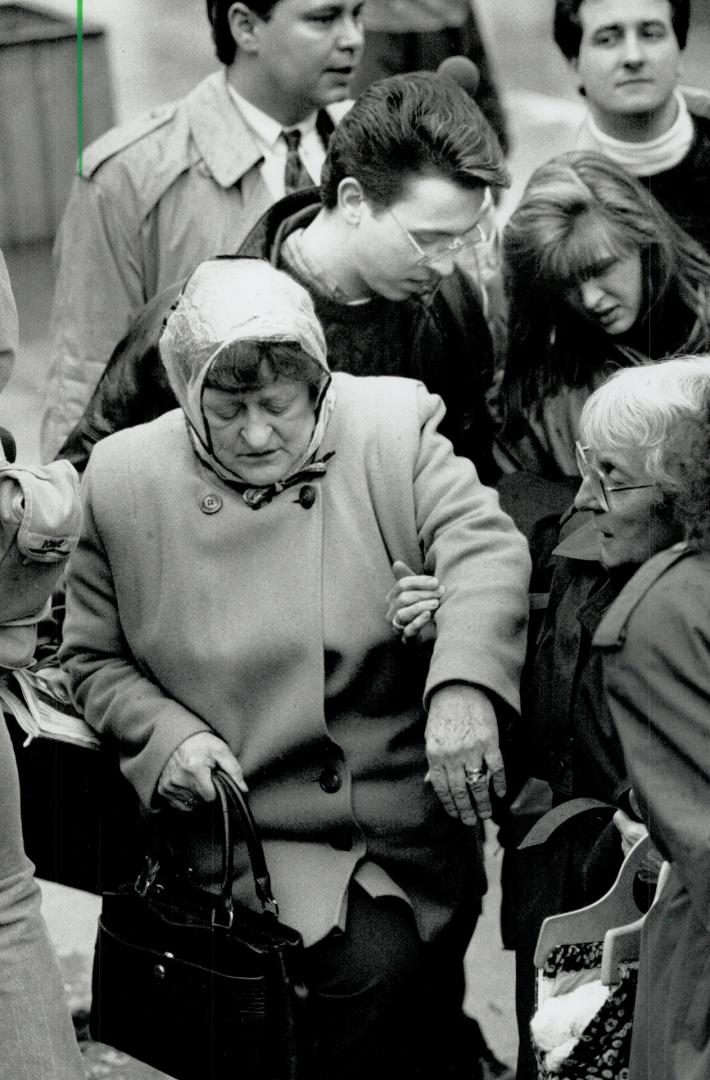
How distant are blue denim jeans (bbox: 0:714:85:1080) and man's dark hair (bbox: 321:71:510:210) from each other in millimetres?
1525

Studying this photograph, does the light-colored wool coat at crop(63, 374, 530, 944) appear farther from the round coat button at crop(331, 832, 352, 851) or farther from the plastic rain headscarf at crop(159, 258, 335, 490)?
the plastic rain headscarf at crop(159, 258, 335, 490)

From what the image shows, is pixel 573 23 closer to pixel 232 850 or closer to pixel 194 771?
pixel 194 771

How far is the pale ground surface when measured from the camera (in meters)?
4.41

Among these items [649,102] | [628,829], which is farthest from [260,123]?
[628,829]

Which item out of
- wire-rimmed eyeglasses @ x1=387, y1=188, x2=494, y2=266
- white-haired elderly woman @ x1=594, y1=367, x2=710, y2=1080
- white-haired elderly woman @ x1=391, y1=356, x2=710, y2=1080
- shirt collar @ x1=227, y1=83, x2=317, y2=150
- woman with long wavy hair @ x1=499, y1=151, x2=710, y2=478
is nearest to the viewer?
white-haired elderly woman @ x1=594, y1=367, x2=710, y2=1080

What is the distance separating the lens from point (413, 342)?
4098 mm

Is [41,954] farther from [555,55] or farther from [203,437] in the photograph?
[555,55]

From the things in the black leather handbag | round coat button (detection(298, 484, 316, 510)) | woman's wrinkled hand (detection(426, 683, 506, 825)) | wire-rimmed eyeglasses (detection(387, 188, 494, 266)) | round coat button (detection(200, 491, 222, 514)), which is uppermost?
wire-rimmed eyeglasses (detection(387, 188, 494, 266))

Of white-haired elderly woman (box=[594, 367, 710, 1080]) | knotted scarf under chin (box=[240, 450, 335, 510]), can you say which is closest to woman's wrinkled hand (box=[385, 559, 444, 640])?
knotted scarf under chin (box=[240, 450, 335, 510])

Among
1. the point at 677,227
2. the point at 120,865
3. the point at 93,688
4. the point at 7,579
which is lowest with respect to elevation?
the point at 120,865

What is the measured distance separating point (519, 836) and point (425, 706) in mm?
608

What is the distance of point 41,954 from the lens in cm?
321

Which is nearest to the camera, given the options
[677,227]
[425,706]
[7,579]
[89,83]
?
[7,579]

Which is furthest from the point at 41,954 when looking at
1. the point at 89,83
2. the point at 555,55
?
the point at 89,83
